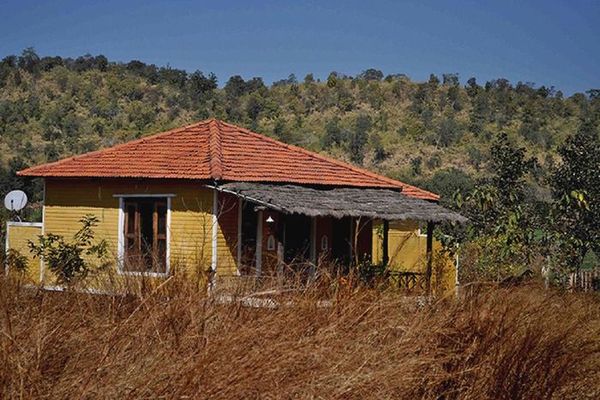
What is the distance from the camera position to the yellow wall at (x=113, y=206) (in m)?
16.9

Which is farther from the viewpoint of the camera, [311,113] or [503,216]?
[311,113]

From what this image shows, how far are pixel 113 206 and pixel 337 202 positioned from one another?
477cm

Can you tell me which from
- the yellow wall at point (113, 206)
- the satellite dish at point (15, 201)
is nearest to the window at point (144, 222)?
the yellow wall at point (113, 206)

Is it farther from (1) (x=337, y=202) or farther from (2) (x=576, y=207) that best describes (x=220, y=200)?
(2) (x=576, y=207)

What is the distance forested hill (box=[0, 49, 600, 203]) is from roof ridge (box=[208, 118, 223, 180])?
1993 cm

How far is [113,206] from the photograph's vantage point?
17.9 meters

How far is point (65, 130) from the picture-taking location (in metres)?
46.5

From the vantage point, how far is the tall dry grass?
4324mm

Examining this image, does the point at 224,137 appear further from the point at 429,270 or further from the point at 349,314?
the point at 349,314

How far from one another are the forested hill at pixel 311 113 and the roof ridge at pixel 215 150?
1993cm

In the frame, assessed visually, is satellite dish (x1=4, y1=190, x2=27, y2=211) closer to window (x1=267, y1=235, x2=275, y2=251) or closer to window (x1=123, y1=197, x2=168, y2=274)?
window (x1=123, y1=197, x2=168, y2=274)

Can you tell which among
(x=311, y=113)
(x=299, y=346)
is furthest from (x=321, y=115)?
(x=299, y=346)

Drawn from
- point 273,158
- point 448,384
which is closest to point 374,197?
point 273,158

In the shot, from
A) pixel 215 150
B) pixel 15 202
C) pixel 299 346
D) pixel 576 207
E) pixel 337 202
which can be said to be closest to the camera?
pixel 299 346
